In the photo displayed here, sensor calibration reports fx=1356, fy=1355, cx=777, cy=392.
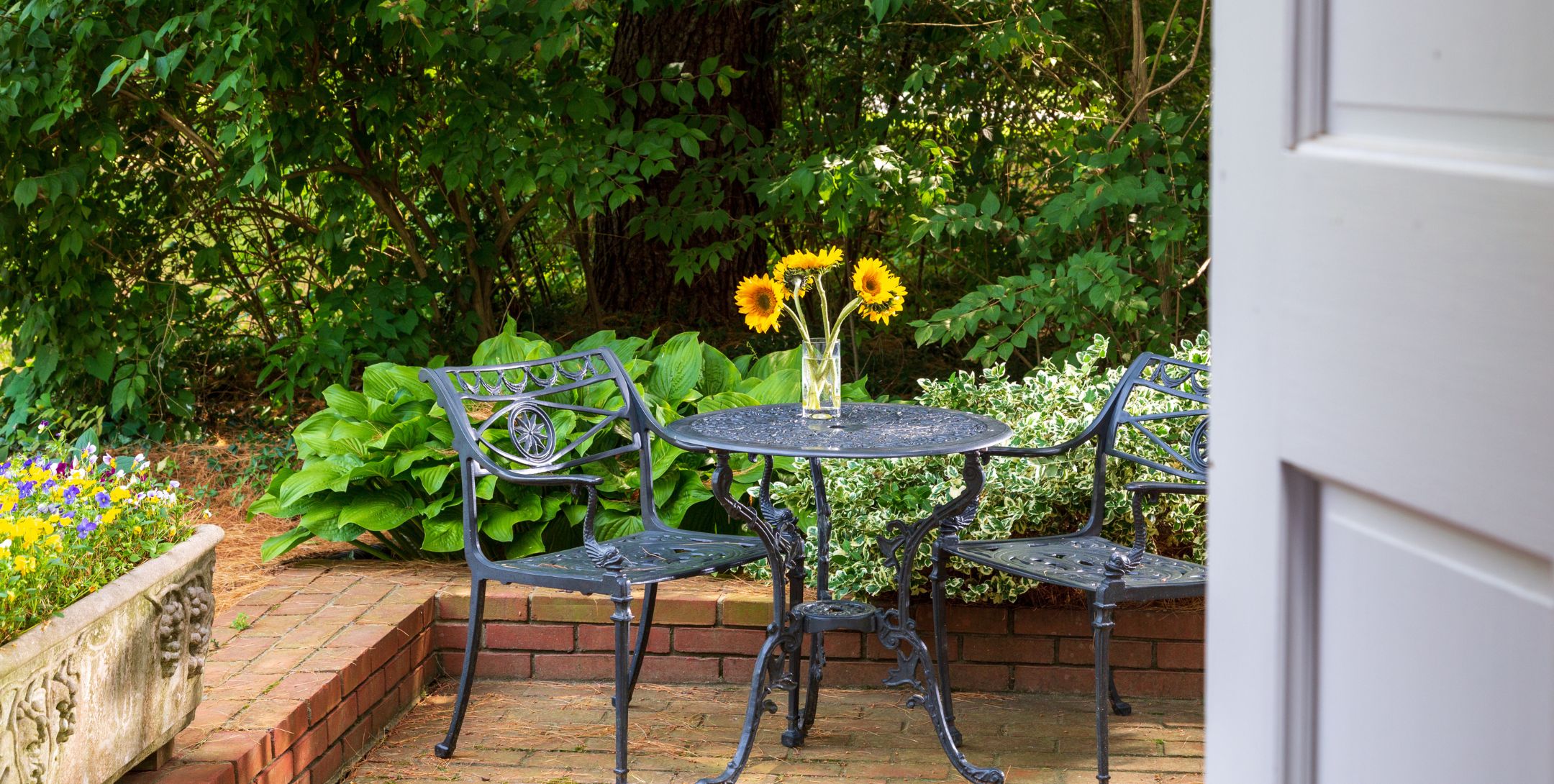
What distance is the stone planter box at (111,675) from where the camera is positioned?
6.73ft

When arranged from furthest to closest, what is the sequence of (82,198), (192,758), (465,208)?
1. (465,208)
2. (82,198)
3. (192,758)

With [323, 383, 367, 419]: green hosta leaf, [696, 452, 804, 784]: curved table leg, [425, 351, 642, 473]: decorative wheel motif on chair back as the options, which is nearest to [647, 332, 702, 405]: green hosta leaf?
[425, 351, 642, 473]: decorative wheel motif on chair back

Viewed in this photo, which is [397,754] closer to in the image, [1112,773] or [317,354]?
[1112,773]

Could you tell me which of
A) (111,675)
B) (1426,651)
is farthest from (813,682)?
(1426,651)

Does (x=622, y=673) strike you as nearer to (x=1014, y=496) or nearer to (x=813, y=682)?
(x=813, y=682)

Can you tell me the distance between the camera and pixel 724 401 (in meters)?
4.34

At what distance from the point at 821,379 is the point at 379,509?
1525 millimetres

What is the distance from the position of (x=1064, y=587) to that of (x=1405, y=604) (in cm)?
298

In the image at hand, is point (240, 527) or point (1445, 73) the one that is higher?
point (1445, 73)

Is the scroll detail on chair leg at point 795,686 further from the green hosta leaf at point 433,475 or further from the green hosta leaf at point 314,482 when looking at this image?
the green hosta leaf at point 314,482

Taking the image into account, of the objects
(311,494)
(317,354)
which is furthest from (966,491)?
(317,354)

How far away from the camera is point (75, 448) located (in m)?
5.39

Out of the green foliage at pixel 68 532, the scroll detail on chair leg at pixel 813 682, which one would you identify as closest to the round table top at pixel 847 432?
the scroll detail on chair leg at pixel 813 682

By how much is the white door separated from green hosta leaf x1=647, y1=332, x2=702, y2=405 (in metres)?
3.45
